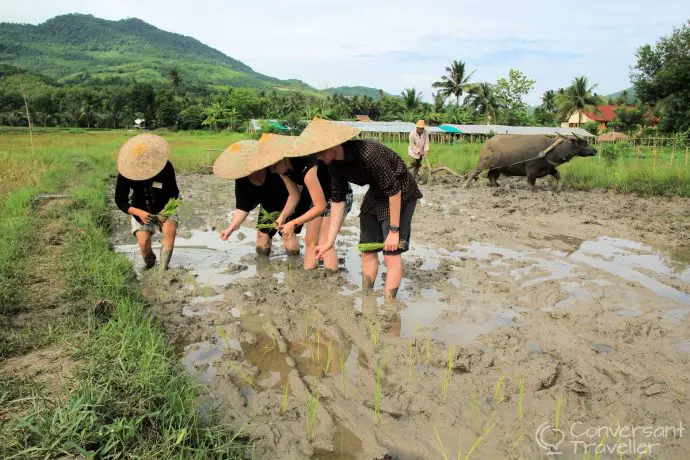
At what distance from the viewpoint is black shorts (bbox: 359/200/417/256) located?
11.2 ft

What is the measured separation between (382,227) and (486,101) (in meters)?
43.7

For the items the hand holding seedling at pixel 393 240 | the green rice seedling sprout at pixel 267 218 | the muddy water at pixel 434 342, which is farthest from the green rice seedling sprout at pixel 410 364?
the green rice seedling sprout at pixel 267 218

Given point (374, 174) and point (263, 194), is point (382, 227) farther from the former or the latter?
point (263, 194)

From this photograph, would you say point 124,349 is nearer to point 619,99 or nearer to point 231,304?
point 231,304

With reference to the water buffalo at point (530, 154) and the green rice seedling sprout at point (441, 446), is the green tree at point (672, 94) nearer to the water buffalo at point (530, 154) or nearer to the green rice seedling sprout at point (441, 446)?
the water buffalo at point (530, 154)

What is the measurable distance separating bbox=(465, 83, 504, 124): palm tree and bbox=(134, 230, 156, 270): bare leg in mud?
42.2 metres

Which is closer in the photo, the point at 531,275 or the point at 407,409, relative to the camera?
the point at 407,409

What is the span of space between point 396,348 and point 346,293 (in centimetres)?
107

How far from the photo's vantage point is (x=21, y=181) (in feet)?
29.3

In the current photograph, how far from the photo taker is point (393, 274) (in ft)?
11.3

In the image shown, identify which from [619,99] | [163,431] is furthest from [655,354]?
[619,99]

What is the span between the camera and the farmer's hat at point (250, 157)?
3.89 metres

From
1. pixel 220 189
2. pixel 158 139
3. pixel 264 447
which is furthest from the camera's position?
pixel 220 189

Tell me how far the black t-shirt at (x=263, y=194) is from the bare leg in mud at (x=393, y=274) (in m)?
1.45
